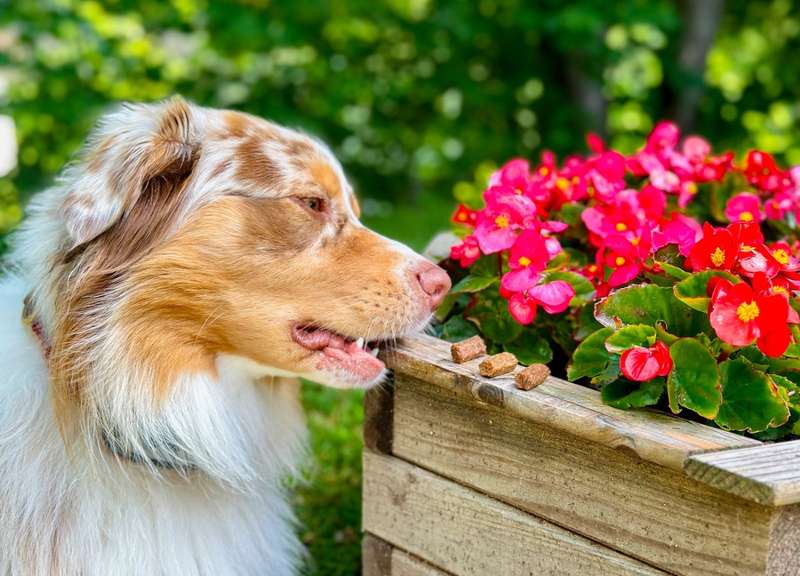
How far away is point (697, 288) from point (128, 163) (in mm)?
1396

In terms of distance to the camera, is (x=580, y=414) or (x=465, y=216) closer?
(x=580, y=414)

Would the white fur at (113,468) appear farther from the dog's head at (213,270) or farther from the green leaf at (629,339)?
the green leaf at (629,339)

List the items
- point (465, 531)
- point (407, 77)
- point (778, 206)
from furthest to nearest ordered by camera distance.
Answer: point (407, 77) → point (778, 206) → point (465, 531)

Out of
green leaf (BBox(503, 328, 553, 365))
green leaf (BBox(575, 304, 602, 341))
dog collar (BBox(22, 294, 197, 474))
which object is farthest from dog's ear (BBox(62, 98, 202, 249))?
green leaf (BBox(575, 304, 602, 341))

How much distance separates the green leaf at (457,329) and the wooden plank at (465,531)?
39 cm

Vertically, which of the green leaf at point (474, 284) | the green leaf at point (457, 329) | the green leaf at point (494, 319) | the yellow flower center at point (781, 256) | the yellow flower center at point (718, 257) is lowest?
the green leaf at point (457, 329)

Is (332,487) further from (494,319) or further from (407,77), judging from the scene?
(407,77)

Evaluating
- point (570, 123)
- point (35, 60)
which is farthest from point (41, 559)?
point (570, 123)

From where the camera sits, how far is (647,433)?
1914mm

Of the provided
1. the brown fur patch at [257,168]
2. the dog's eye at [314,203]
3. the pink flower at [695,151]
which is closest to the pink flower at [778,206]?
the pink flower at [695,151]

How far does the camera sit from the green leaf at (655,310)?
2135 mm

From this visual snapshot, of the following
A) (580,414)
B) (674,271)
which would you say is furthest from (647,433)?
(674,271)

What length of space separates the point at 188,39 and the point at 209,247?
5.72m

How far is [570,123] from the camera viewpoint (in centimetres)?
872
